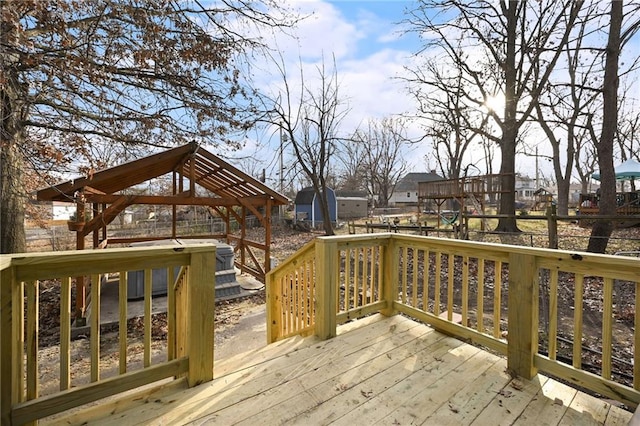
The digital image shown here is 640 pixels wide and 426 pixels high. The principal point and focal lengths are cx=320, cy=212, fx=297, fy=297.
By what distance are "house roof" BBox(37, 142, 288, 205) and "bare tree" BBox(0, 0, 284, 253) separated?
15.4 inches

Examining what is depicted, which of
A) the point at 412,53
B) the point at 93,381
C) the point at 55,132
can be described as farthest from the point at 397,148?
the point at 93,381

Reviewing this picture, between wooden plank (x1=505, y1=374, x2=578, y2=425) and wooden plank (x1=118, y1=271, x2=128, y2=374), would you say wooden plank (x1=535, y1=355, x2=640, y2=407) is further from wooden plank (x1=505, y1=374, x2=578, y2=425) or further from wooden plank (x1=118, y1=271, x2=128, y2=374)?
wooden plank (x1=118, y1=271, x2=128, y2=374)

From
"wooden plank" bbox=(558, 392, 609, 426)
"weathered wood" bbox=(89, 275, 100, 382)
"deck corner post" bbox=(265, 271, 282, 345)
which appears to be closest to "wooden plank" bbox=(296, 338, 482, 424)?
"wooden plank" bbox=(558, 392, 609, 426)

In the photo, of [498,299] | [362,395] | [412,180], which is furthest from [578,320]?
[412,180]

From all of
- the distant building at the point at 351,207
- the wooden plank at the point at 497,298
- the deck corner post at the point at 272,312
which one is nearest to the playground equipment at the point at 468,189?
the deck corner post at the point at 272,312

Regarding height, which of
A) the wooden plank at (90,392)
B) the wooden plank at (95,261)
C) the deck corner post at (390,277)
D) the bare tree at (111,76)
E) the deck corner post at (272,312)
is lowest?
Answer: the deck corner post at (272,312)

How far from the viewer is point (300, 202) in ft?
75.0

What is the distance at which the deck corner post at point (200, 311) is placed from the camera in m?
2.07

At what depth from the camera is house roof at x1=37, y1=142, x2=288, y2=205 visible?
5039 millimetres

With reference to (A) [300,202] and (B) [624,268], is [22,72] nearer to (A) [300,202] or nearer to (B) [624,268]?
(B) [624,268]

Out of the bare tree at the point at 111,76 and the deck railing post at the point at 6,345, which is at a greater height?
the bare tree at the point at 111,76

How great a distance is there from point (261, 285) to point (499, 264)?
6354 mm

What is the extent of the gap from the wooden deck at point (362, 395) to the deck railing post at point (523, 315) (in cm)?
12

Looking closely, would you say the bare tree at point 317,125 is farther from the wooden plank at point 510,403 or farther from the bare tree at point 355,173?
the bare tree at point 355,173
